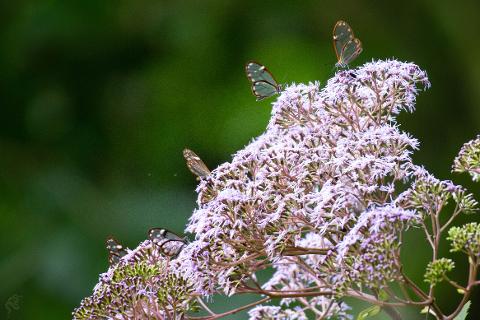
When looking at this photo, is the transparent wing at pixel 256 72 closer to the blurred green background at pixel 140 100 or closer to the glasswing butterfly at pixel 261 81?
the glasswing butterfly at pixel 261 81

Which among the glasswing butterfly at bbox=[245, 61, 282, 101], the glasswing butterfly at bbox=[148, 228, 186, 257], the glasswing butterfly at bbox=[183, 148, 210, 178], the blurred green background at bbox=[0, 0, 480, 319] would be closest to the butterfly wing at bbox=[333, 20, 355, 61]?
the glasswing butterfly at bbox=[245, 61, 282, 101]

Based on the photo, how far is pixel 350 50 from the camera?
1.97 m

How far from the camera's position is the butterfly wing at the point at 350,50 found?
195cm

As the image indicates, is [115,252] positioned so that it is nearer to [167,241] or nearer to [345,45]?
[167,241]

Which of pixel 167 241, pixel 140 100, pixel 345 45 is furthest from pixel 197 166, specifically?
pixel 140 100

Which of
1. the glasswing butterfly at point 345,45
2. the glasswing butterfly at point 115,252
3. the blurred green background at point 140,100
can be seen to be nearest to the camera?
the glasswing butterfly at point 115,252

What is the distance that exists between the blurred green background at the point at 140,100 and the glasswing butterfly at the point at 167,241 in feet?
6.44

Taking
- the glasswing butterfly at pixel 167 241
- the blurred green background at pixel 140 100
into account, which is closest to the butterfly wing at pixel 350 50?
the glasswing butterfly at pixel 167 241

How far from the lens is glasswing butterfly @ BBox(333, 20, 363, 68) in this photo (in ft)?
6.41

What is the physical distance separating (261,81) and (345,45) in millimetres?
237

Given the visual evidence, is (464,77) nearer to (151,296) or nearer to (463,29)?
(463,29)

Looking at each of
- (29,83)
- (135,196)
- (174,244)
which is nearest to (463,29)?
(135,196)

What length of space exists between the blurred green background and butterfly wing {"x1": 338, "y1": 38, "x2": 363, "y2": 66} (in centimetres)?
178

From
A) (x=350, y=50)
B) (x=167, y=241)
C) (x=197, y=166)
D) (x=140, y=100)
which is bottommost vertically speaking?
(x=167, y=241)
